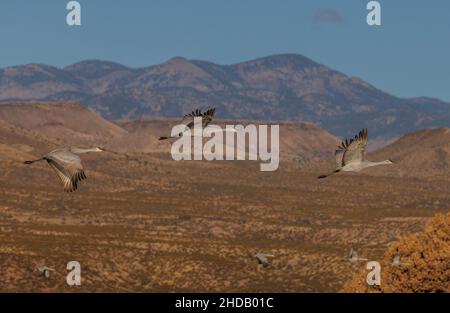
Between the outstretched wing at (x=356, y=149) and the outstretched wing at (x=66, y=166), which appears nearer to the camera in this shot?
the outstretched wing at (x=66, y=166)

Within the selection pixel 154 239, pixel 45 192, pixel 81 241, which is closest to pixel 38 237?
pixel 81 241

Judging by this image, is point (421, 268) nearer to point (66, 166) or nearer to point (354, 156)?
point (354, 156)

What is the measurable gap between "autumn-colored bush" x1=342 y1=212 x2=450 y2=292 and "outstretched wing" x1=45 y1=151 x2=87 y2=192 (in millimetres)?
26913

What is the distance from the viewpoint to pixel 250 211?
142 meters

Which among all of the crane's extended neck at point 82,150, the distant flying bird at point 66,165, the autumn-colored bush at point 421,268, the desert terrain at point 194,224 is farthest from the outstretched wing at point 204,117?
the desert terrain at point 194,224

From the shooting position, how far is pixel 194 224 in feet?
420

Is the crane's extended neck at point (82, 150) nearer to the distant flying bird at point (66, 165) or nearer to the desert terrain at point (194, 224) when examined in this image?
the distant flying bird at point (66, 165)

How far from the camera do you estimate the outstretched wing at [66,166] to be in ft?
70.3

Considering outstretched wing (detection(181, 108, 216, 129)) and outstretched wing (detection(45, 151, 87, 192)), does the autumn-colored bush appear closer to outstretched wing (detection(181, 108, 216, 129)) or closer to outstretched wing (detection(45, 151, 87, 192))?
outstretched wing (detection(181, 108, 216, 129))

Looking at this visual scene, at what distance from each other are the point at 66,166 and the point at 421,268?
29.1 m

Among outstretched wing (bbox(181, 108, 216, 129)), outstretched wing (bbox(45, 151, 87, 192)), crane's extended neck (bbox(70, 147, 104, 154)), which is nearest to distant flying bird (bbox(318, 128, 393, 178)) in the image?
outstretched wing (bbox(181, 108, 216, 129))

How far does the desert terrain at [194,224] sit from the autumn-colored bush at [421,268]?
1340 cm

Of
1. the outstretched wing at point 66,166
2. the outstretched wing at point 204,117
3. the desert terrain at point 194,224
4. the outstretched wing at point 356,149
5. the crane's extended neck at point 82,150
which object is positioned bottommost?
the outstretched wing at point 66,166

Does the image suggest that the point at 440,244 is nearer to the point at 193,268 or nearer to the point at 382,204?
the point at 193,268
